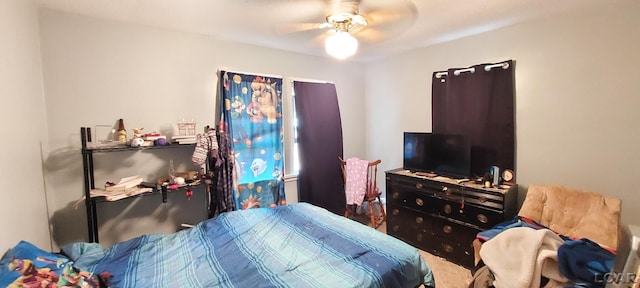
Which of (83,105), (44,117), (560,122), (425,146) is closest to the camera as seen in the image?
(44,117)

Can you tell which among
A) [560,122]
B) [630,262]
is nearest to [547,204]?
[560,122]

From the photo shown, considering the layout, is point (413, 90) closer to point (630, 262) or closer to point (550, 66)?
point (550, 66)

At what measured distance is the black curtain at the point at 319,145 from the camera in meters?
3.49

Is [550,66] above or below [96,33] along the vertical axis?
below

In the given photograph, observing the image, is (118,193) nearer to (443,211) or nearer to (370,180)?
(370,180)

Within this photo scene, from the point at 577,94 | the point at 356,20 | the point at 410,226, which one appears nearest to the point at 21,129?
the point at 356,20

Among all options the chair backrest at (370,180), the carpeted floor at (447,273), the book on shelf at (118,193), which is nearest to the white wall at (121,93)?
the book on shelf at (118,193)

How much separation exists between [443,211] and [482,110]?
111 centimetres

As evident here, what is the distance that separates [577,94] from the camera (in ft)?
7.55

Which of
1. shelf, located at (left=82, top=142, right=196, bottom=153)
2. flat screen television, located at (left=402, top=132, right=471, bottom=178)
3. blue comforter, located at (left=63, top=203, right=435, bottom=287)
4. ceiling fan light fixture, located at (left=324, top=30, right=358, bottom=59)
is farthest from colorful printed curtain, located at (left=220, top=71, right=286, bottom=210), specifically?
flat screen television, located at (left=402, top=132, right=471, bottom=178)

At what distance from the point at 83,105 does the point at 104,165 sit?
0.51 metres

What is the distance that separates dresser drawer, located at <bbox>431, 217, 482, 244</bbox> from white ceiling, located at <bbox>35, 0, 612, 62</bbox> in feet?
6.24

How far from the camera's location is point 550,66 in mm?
2422

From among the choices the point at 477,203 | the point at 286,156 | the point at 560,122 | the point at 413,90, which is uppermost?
the point at 413,90
